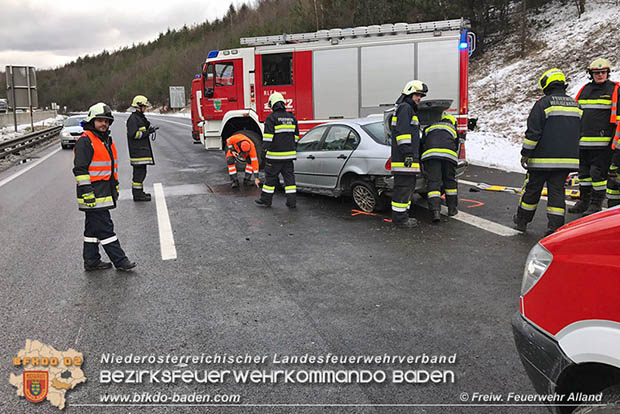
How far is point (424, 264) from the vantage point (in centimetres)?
539

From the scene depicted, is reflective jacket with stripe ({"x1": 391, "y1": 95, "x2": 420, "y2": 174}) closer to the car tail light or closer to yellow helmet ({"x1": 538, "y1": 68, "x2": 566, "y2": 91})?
yellow helmet ({"x1": 538, "y1": 68, "x2": 566, "y2": 91})

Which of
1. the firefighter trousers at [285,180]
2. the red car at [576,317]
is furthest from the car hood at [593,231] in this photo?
the firefighter trousers at [285,180]

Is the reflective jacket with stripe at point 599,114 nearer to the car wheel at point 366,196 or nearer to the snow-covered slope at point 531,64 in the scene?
the car wheel at point 366,196

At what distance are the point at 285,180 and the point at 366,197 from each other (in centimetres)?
148

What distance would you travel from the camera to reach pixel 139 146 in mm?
9516

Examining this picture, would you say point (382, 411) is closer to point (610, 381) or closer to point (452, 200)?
point (610, 381)

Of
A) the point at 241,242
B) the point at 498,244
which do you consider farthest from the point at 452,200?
the point at 241,242

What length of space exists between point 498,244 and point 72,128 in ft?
67.6

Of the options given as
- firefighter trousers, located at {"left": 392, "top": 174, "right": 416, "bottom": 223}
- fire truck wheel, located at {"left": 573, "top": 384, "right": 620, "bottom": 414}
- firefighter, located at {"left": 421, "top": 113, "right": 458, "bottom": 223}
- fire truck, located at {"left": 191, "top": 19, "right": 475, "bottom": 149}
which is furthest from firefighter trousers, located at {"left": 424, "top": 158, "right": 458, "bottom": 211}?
fire truck wheel, located at {"left": 573, "top": 384, "right": 620, "bottom": 414}

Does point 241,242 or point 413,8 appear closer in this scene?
point 241,242

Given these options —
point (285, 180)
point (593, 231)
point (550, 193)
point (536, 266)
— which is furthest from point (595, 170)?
point (593, 231)

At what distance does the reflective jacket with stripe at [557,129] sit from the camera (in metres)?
5.96

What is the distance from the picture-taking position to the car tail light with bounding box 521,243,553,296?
2.18 metres

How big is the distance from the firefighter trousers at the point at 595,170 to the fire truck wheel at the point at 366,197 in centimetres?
289
